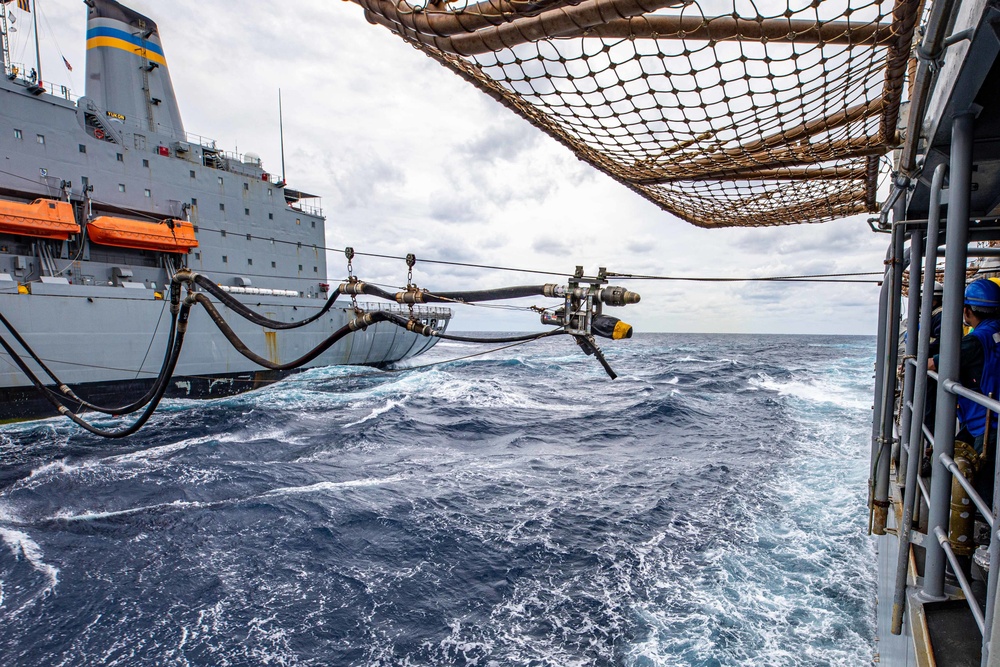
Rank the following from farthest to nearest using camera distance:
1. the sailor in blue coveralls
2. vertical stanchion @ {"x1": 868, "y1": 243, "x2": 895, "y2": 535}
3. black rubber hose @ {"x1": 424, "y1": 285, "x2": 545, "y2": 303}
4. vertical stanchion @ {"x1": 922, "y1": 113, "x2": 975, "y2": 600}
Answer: black rubber hose @ {"x1": 424, "y1": 285, "x2": 545, "y2": 303} → vertical stanchion @ {"x1": 868, "y1": 243, "x2": 895, "y2": 535} → the sailor in blue coveralls → vertical stanchion @ {"x1": 922, "y1": 113, "x2": 975, "y2": 600}

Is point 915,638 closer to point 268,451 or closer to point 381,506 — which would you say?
point 381,506

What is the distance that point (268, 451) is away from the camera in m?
14.1

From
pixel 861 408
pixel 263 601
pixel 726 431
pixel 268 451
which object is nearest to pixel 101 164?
pixel 268 451

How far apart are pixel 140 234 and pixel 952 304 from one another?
84.7 feet

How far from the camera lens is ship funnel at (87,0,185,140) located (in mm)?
23516

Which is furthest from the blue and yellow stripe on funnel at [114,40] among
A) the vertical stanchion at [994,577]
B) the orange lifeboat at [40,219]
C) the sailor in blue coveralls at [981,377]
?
the vertical stanchion at [994,577]

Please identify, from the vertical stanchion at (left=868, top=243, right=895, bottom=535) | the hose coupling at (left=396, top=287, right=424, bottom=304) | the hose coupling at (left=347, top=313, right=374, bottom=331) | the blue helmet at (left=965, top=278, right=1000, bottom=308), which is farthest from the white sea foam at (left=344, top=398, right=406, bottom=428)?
the blue helmet at (left=965, top=278, right=1000, bottom=308)

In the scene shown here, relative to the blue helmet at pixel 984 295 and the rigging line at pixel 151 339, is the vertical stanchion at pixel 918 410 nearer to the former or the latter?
the blue helmet at pixel 984 295

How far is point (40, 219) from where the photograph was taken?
18.0m

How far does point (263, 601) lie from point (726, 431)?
14.0 metres

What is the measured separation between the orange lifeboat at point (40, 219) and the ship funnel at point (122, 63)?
269 inches

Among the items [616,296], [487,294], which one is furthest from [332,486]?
[616,296]

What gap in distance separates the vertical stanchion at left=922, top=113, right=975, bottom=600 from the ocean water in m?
4.08

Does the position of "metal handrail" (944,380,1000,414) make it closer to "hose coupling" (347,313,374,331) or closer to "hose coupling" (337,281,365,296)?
"hose coupling" (347,313,374,331)
